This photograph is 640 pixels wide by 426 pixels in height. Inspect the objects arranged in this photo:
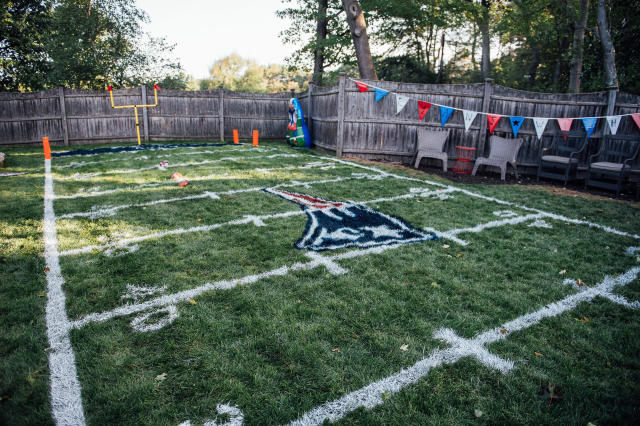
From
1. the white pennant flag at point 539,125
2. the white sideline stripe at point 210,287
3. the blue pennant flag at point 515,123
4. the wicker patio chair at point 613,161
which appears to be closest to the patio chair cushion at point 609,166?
the wicker patio chair at point 613,161

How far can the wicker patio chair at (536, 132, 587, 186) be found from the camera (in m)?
8.76

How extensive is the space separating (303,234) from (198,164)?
615 centimetres

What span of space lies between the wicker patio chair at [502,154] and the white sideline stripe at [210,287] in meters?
6.36

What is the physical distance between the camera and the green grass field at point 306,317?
2.04m

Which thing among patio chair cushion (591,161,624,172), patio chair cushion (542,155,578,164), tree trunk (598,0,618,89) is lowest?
patio chair cushion (591,161,624,172)

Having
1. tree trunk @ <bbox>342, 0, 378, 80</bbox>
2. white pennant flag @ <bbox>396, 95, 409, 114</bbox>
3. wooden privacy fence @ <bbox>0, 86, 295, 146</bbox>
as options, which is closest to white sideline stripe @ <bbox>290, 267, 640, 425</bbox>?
white pennant flag @ <bbox>396, 95, 409, 114</bbox>

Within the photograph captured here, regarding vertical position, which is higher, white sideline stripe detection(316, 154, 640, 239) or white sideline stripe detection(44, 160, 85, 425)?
white sideline stripe detection(316, 154, 640, 239)

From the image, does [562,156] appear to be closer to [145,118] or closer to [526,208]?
[526,208]

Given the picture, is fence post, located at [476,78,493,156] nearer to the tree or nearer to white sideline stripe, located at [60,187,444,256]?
white sideline stripe, located at [60,187,444,256]

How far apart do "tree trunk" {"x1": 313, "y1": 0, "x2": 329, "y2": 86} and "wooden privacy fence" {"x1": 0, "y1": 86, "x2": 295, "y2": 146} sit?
16.8 ft

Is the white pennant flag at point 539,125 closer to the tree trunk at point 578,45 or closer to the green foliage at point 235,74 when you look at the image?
the tree trunk at point 578,45

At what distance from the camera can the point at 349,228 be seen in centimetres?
495

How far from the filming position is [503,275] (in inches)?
146

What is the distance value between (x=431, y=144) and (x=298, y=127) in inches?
227
